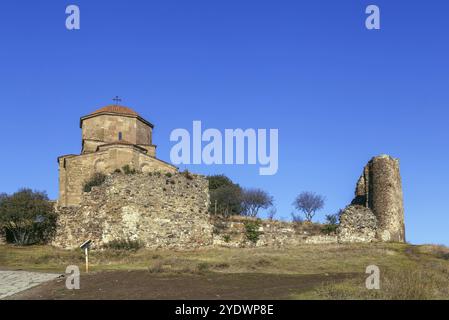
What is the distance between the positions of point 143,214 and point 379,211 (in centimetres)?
1354

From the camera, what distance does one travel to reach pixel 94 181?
43.7 metres

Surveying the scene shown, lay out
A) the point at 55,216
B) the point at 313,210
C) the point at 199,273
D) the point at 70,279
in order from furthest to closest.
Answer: the point at 313,210, the point at 55,216, the point at 199,273, the point at 70,279

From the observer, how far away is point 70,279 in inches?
788

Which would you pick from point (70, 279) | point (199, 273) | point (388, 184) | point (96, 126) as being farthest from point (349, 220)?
point (96, 126)

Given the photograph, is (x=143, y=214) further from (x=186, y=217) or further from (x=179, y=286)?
(x=179, y=286)

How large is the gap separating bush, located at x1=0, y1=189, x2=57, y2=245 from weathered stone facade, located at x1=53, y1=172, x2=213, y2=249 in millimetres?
743

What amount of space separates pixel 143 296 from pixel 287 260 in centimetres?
1176

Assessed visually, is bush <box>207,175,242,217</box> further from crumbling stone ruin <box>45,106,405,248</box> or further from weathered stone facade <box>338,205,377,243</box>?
weathered stone facade <box>338,205,377,243</box>

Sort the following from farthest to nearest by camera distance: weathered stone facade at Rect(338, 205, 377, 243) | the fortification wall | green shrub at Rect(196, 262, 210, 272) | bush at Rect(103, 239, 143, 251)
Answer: the fortification wall
weathered stone facade at Rect(338, 205, 377, 243)
bush at Rect(103, 239, 143, 251)
green shrub at Rect(196, 262, 210, 272)

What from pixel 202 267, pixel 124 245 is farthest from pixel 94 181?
pixel 202 267

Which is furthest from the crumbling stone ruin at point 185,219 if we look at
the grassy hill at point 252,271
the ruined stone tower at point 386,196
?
the grassy hill at point 252,271

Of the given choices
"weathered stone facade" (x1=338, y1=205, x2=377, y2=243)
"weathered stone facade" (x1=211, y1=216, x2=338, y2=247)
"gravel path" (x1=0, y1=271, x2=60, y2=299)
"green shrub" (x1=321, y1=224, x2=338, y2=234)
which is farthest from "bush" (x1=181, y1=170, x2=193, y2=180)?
"gravel path" (x1=0, y1=271, x2=60, y2=299)

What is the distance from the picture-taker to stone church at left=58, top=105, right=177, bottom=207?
47.8m
